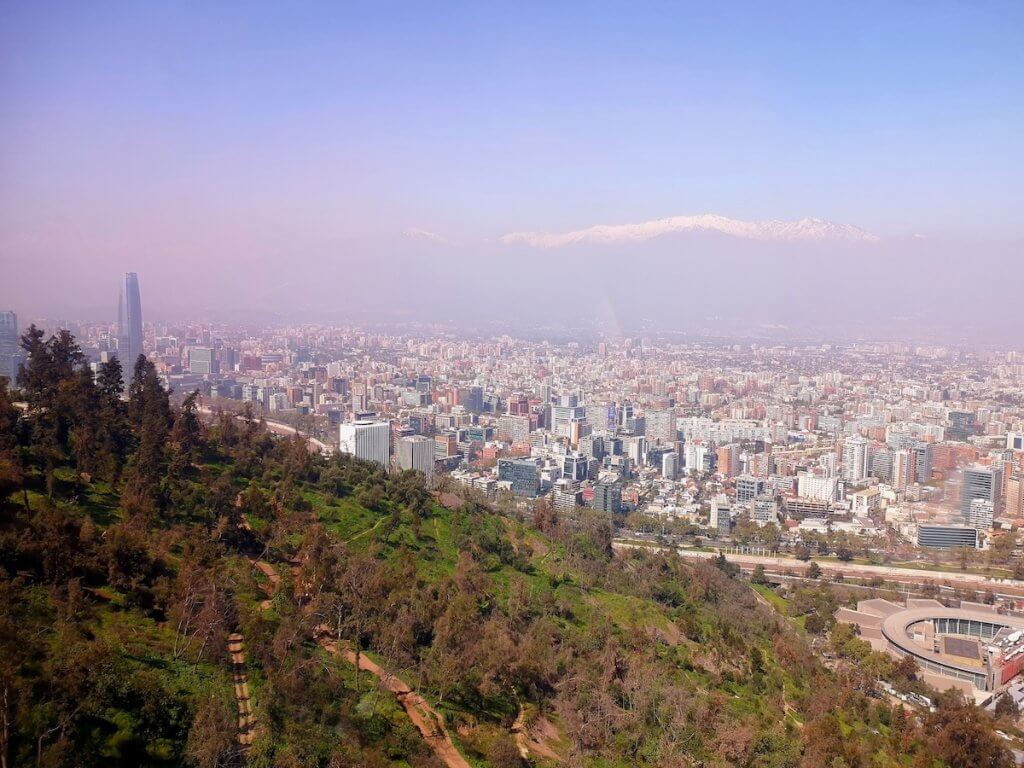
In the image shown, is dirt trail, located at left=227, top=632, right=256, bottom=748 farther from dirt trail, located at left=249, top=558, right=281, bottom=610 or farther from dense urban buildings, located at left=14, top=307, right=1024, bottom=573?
dense urban buildings, located at left=14, top=307, right=1024, bottom=573

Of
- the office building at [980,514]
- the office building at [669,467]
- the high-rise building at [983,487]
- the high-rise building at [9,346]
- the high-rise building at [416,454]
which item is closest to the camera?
the high-rise building at [9,346]

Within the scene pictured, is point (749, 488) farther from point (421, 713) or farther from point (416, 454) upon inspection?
point (421, 713)

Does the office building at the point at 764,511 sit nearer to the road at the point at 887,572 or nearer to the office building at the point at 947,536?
the road at the point at 887,572

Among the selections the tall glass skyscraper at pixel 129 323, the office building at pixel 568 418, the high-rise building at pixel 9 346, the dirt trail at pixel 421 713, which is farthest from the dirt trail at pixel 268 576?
the office building at pixel 568 418

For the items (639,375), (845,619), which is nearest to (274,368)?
(639,375)

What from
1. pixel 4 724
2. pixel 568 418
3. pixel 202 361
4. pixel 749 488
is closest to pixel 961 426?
pixel 749 488
